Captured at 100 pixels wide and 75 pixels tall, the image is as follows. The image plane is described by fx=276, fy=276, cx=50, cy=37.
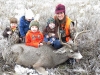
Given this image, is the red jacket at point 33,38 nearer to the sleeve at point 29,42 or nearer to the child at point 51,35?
the sleeve at point 29,42

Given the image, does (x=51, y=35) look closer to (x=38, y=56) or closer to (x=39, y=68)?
(x=38, y=56)

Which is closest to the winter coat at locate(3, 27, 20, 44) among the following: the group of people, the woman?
the group of people

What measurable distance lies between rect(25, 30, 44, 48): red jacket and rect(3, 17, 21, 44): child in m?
0.42

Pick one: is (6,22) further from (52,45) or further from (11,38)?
(52,45)

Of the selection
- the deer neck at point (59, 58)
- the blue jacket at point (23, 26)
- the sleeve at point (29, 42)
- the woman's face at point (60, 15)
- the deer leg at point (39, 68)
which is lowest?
the deer leg at point (39, 68)

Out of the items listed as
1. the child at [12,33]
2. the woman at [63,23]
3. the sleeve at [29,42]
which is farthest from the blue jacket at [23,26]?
the woman at [63,23]

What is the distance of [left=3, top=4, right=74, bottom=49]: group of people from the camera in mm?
7383

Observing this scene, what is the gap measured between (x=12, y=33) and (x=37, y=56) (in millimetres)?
1167

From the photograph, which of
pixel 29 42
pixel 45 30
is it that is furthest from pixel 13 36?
pixel 45 30

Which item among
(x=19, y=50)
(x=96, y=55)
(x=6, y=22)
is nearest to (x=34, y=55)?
(x=19, y=50)

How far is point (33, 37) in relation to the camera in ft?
24.2

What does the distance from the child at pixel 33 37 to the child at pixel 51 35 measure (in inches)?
8.8

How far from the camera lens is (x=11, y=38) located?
304 inches

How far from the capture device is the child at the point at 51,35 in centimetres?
743
